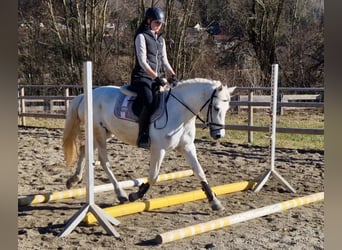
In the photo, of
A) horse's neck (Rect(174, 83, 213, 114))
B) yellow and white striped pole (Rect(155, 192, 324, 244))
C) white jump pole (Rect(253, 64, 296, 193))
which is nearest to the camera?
yellow and white striped pole (Rect(155, 192, 324, 244))

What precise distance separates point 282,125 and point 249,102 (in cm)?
271

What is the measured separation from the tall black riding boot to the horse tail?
83 cm

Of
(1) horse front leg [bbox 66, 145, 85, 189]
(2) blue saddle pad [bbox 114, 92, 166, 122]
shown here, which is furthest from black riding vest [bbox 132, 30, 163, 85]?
(1) horse front leg [bbox 66, 145, 85, 189]

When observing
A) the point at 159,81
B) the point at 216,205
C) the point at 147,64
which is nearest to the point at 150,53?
the point at 147,64

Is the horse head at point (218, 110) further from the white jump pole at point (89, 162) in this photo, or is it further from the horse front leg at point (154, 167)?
the white jump pole at point (89, 162)

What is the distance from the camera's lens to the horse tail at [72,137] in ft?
17.2

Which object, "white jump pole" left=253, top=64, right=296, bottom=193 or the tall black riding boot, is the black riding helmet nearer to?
the tall black riding boot

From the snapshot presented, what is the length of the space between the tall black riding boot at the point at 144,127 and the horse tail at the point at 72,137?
2.71 ft

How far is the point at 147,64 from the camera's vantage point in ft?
15.3

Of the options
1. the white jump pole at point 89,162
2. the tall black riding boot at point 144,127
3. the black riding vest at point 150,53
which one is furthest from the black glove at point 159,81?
the white jump pole at point 89,162

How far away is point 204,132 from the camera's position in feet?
38.4

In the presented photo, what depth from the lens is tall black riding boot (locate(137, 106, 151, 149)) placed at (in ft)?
15.8

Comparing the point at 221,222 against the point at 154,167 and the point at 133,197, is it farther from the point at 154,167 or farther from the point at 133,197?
the point at 133,197
